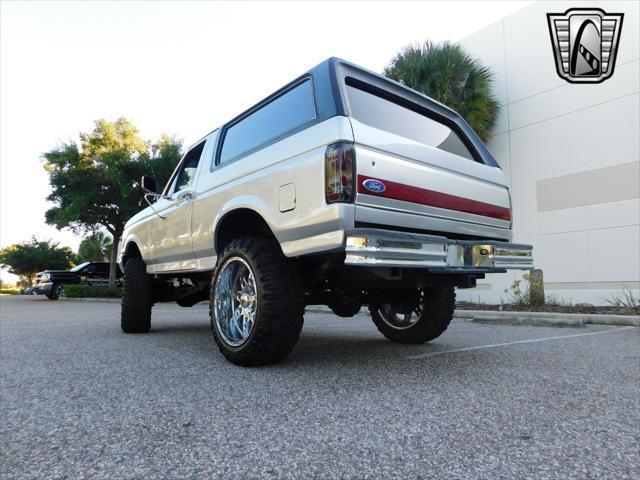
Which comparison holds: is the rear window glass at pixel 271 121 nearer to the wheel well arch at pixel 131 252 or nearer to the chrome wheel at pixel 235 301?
the chrome wheel at pixel 235 301

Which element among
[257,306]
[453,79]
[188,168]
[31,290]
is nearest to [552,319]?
[257,306]

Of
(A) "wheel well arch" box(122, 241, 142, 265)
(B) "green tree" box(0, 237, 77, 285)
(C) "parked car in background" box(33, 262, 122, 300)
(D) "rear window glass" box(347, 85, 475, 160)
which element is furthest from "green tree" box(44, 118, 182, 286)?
(B) "green tree" box(0, 237, 77, 285)

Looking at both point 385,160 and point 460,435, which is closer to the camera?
point 460,435

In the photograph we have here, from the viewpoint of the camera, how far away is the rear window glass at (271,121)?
303cm

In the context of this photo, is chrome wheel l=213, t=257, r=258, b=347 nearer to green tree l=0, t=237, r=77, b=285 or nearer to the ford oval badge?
the ford oval badge

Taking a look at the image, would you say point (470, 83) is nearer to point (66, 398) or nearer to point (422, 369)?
point (422, 369)

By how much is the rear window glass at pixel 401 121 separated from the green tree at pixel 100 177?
1662 cm

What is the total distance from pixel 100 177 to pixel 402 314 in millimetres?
18010

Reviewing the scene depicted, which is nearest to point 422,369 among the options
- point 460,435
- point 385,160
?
point 460,435

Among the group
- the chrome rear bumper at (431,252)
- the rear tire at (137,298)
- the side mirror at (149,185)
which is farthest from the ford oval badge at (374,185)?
the rear tire at (137,298)

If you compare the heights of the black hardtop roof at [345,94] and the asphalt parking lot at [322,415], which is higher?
the black hardtop roof at [345,94]

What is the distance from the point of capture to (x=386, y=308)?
14.7 ft

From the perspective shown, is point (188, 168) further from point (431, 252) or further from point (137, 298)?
point (431, 252)

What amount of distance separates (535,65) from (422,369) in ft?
38.9
